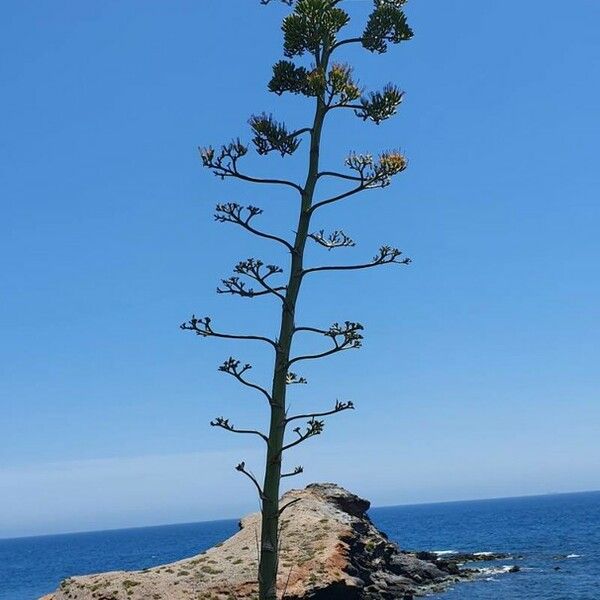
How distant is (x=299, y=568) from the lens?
43062 mm

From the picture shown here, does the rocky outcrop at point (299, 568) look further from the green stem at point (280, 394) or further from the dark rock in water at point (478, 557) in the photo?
the dark rock in water at point (478, 557)

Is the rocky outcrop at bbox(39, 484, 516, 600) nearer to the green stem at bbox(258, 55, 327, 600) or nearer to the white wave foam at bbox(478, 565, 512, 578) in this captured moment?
the white wave foam at bbox(478, 565, 512, 578)

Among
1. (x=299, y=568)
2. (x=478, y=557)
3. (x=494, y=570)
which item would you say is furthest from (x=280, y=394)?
(x=478, y=557)

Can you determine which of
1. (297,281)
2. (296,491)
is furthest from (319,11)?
(296,491)

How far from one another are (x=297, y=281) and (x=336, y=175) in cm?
167

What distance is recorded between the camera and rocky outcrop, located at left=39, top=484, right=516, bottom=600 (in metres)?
40.5

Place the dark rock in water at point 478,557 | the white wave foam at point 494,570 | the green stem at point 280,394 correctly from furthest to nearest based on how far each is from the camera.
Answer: the dark rock in water at point 478,557, the white wave foam at point 494,570, the green stem at point 280,394

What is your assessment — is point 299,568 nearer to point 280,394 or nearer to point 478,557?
point 280,394

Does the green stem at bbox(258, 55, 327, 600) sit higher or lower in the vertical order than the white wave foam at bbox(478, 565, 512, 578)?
higher

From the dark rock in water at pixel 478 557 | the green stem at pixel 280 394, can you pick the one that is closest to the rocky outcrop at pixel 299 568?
the green stem at pixel 280 394

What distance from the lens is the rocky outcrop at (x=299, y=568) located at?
4050 centimetres

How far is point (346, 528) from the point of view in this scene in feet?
166

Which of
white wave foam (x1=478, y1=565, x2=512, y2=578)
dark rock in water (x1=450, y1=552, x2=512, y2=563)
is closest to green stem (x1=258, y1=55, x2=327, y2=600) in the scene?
white wave foam (x1=478, y1=565, x2=512, y2=578)

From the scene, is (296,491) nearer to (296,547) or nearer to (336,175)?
(296,547)
